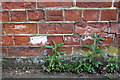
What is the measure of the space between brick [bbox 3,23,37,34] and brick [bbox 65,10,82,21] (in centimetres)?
38

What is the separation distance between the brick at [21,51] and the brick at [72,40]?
15.0 inches

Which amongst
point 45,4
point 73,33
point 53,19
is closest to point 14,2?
point 45,4

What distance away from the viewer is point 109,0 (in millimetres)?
1606

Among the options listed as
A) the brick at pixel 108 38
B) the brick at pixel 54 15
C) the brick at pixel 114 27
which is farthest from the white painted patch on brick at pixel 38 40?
the brick at pixel 114 27

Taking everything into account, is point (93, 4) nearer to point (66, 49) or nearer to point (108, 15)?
point (108, 15)

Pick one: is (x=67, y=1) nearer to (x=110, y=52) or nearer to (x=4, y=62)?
(x=110, y=52)

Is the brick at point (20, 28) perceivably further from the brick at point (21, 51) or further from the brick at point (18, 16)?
the brick at point (21, 51)

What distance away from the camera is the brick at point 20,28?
66.8 inches

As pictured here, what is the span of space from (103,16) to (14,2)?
0.98m

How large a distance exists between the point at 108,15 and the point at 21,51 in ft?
3.54

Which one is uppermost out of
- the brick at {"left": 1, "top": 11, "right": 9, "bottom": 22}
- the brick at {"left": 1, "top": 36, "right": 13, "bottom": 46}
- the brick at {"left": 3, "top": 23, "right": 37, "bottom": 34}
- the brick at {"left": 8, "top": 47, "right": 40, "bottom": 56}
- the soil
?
the brick at {"left": 1, "top": 11, "right": 9, "bottom": 22}

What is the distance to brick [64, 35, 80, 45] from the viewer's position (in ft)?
5.67

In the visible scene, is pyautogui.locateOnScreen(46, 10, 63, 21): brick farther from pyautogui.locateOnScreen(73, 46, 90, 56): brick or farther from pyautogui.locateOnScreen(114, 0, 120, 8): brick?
pyautogui.locateOnScreen(114, 0, 120, 8): brick

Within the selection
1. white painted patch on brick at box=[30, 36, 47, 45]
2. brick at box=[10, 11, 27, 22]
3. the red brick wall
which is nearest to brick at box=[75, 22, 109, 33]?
the red brick wall
